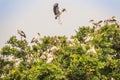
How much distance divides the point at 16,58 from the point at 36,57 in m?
3.20

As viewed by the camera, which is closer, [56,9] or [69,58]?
[69,58]

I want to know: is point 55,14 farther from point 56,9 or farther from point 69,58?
point 69,58

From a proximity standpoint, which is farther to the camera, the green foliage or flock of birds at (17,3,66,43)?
flock of birds at (17,3,66,43)

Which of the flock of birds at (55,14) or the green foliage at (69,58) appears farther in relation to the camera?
the flock of birds at (55,14)

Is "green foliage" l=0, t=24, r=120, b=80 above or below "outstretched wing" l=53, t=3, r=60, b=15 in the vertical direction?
below

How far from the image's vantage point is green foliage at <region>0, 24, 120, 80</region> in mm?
25297

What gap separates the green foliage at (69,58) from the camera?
83.0 ft

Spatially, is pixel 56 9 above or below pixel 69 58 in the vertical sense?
above

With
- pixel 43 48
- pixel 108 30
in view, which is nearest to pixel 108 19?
pixel 108 30

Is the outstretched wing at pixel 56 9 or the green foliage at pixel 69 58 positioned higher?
the outstretched wing at pixel 56 9

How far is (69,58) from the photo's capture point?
2720cm

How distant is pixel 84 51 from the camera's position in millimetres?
26750

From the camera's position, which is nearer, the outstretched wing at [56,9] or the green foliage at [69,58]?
the green foliage at [69,58]

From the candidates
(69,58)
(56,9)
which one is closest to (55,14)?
(56,9)
